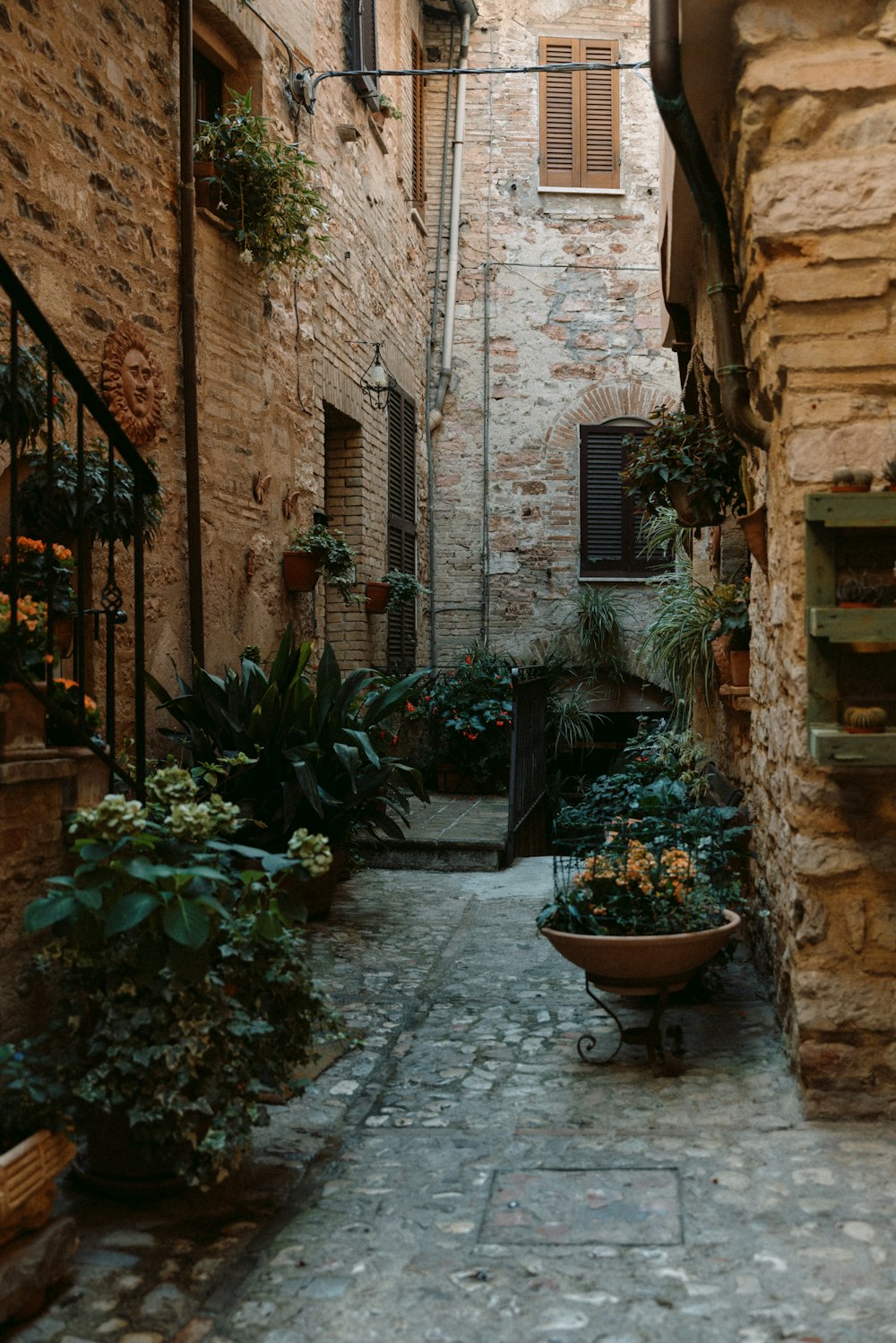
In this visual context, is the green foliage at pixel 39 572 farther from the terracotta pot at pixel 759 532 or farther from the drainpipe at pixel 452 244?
the drainpipe at pixel 452 244

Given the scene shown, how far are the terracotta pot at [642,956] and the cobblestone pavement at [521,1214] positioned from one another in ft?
0.89

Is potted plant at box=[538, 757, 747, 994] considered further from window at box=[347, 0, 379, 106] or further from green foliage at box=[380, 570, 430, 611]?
window at box=[347, 0, 379, 106]

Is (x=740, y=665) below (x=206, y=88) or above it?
below

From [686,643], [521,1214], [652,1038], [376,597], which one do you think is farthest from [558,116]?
[521,1214]

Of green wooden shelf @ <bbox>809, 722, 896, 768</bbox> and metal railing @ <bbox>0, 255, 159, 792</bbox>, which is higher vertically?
metal railing @ <bbox>0, 255, 159, 792</bbox>

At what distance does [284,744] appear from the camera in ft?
18.5

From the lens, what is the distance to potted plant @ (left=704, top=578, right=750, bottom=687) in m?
4.66

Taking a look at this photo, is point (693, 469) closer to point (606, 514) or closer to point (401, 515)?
point (401, 515)

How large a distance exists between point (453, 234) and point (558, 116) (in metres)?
1.66

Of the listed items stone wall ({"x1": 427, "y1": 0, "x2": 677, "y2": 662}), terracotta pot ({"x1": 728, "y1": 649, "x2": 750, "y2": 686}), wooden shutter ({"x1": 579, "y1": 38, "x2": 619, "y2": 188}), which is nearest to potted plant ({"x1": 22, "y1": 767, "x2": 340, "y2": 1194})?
terracotta pot ({"x1": 728, "y1": 649, "x2": 750, "y2": 686})

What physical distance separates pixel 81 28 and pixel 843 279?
144 inches

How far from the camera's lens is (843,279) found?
329 cm

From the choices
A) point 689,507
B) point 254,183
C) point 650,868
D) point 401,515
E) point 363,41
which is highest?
point 363,41

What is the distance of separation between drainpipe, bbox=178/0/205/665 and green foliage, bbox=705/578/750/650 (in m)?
2.57
